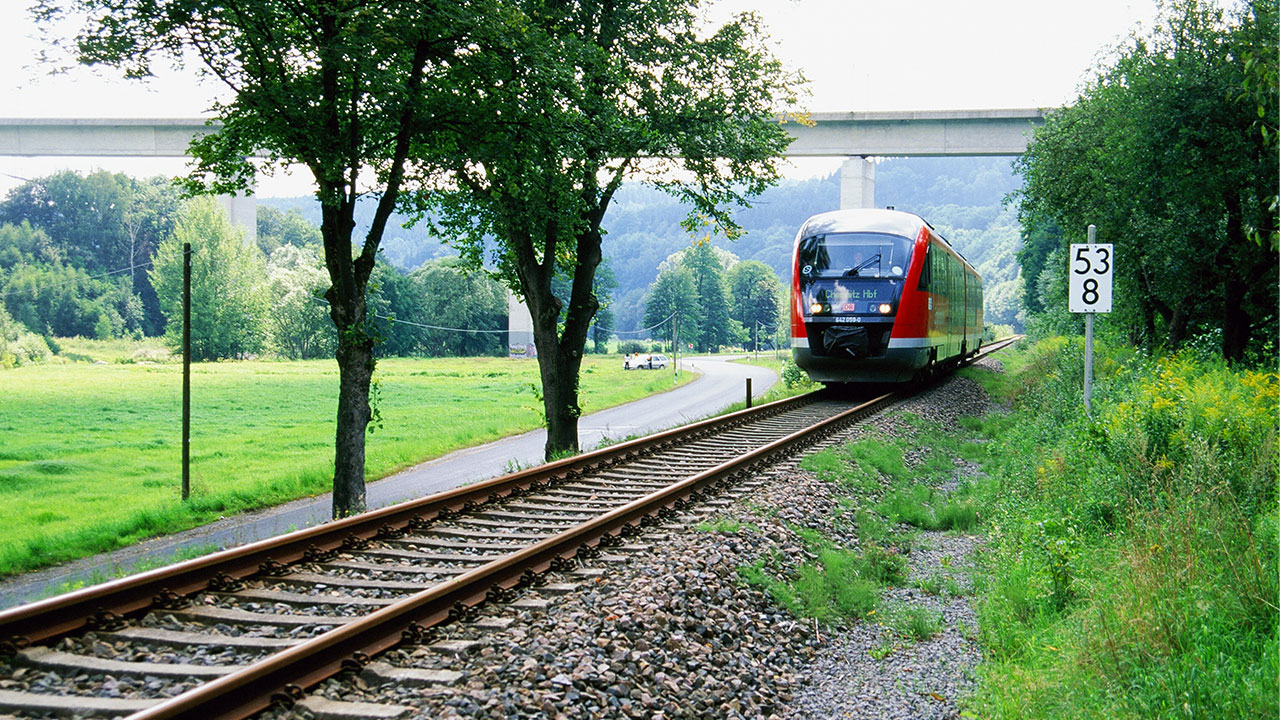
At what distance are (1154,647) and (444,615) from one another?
3934 millimetres

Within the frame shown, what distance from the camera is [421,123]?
1129 cm

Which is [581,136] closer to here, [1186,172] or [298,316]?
[1186,172]

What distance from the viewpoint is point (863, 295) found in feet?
55.6

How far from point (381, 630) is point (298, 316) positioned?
7965 cm

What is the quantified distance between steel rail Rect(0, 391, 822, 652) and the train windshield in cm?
910

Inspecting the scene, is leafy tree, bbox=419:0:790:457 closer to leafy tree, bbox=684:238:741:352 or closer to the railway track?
the railway track

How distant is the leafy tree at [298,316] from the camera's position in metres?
77.8

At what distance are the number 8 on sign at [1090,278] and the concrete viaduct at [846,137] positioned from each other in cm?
2001

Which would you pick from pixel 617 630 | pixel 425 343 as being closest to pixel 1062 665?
pixel 617 630

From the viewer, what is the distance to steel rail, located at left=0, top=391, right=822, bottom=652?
4748 mm

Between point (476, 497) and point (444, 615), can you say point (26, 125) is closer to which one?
point (476, 497)

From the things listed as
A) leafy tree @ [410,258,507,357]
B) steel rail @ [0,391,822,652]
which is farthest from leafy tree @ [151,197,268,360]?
steel rail @ [0,391,822,652]

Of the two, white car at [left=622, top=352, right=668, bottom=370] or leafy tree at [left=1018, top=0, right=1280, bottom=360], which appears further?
white car at [left=622, top=352, right=668, bottom=370]

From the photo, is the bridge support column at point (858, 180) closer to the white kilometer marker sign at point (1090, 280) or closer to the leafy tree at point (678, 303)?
the white kilometer marker sign at point (1090, 280)
